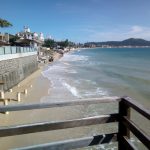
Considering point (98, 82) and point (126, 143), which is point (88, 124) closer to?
point (126, 143)

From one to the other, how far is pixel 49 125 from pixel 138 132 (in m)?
1.08

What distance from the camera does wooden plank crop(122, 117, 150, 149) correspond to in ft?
9.80

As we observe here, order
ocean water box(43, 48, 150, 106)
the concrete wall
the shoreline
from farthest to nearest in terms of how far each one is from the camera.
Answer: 1. the concrete wall
2. ocean water box(43, 48, 150, 106)
3. the shoreline

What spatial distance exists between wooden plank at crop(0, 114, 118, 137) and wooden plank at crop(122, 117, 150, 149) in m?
0.19

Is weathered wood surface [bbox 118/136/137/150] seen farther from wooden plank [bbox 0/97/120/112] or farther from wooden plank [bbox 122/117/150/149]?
wooden plank [bbox 0/97/120/112]

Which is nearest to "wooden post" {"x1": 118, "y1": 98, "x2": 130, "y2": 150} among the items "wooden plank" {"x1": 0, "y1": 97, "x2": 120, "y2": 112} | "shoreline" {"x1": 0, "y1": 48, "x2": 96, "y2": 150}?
"wooden plank" {"x1": 0, "y1": 97, "x2": 120, "y2": 112}

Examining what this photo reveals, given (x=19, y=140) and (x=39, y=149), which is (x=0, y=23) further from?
(x=39, y=149)

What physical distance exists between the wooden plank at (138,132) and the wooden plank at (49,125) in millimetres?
188

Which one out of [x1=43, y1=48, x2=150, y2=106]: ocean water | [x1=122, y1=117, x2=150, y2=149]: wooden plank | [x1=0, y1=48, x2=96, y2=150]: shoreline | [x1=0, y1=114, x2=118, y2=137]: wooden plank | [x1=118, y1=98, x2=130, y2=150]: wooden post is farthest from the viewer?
[x1=43, y1=48, x2=150, y2=106]: ocean water

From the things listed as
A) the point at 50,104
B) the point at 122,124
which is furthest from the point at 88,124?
the point at 50,104

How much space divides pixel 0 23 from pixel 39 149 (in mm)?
33819

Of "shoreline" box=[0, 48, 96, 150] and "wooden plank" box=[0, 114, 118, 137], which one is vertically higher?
"wooden plank" box=[0, 114, 118, 137]

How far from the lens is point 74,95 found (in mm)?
20234

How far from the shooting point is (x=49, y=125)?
10.9 ft
